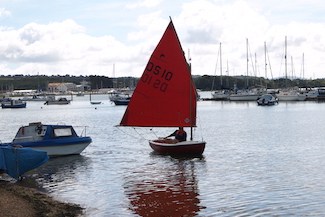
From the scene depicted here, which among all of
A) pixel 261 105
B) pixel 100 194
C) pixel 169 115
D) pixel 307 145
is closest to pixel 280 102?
pixel 261 105

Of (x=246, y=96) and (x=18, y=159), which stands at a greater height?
(x=246, y=96)

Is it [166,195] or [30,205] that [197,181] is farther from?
[30,205]

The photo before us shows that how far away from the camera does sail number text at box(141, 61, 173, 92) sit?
42031mm

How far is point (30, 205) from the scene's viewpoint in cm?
2330

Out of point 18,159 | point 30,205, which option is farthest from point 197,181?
point 30,205

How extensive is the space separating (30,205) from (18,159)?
26.6ft

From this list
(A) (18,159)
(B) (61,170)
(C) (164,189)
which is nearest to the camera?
(C) (164,189)

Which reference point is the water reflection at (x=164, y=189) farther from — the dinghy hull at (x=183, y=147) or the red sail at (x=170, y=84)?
the red sail at (x=170, y=84)

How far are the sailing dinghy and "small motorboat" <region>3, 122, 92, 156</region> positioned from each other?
6809 mm

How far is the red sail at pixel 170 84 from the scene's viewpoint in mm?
41906

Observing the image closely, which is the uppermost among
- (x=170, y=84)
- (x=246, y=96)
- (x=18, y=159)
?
(x=170, y=84)

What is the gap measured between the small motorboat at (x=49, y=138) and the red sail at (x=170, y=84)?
281 inches

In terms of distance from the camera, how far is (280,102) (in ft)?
569

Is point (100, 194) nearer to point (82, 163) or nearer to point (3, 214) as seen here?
point (3, 214)
